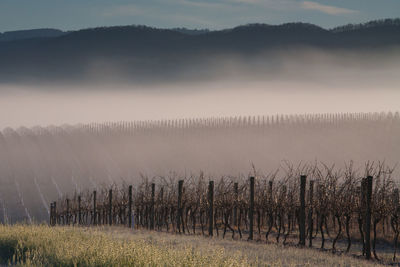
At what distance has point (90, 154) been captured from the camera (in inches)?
4203

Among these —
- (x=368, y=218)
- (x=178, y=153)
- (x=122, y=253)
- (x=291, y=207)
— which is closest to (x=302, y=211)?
(x=291, y=207)

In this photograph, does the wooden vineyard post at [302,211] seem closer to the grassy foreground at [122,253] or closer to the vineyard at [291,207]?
the vineyard at [291,207]

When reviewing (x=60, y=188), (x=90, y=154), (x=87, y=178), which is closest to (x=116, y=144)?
(x=90, y=154)

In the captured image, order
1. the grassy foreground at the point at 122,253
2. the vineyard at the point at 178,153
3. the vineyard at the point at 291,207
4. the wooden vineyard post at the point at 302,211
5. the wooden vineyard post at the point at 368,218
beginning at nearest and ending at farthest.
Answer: the grassy foreground at the point at 122,253 → the wooden vineyard post at the point at 368,218 → the vineyard at the point at 291,207 → the wooden vineyard post at the point at 302,211 → the vineyard at the point at 178,153

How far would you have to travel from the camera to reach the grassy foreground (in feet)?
34.9

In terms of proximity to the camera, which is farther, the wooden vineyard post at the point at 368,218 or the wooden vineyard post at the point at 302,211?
the wooden vineyard post at the point at 302,211

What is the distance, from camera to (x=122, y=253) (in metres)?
11.4

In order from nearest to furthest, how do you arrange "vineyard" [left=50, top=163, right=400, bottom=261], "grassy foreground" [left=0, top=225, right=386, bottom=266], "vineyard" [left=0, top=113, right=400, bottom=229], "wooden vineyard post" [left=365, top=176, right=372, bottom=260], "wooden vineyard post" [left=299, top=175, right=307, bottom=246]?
1. "grassy foreground" [left=0, top=225, right=386, bottom=266]
2. "wooden vineyard post" [left=365, top=176, right=372, bottom=260]
3. "vineyard" [left=50, top=163, right=400, bottom=261]
4. "wooden vineyard post" [left=299, top=175, right=307, bottom=246]
5. "vineyard" [left=0, top=113, right=400, bottom=229]

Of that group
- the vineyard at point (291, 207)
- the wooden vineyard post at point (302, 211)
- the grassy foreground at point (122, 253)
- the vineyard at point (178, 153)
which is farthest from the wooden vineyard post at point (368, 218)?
the vineyard at point (178, 153)

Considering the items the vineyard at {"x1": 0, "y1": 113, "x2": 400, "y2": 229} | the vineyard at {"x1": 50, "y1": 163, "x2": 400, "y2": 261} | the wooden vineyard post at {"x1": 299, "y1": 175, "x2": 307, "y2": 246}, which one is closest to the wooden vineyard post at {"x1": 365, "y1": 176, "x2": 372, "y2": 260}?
the vineyard at {"x1": 50, "y1": 163, "x2": 400, "y2": 261}

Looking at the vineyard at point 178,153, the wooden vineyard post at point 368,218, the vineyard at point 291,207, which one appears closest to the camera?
the wooden vineyard post at point 368,218

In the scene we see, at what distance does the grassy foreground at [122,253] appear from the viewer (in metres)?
10.6

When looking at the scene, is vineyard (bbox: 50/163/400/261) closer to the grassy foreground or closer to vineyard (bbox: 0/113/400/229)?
the grassy foreground

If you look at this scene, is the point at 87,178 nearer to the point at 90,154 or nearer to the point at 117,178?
the point at 117,178
